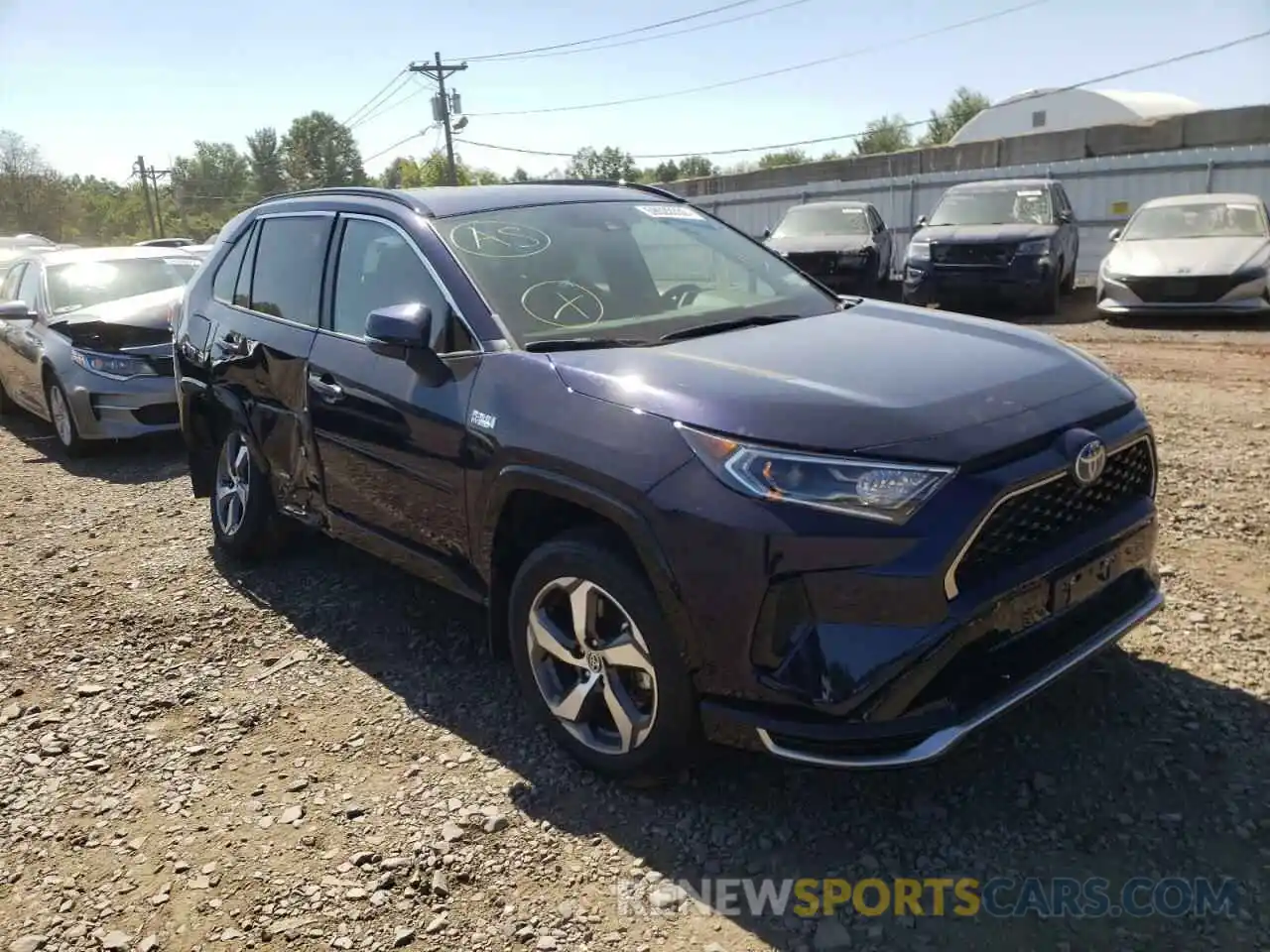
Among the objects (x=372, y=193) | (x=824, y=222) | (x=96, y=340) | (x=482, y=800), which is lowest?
(x=482, y=800)

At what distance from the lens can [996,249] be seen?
12547 mm

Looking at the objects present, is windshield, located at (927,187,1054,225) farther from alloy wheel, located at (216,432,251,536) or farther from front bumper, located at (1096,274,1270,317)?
alloy wheel, located at (216,432,251,536)

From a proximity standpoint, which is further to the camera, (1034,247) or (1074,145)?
(1074,145)

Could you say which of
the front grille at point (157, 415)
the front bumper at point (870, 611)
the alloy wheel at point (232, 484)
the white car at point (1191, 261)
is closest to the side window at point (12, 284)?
the front grille at point (157, 415)

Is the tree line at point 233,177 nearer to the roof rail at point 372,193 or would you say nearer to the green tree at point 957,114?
the green tree at point 957,114

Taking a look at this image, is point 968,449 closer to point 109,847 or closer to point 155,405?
point 109,847

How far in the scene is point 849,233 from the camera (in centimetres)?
1544

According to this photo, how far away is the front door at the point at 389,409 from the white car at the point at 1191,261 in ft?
33.1

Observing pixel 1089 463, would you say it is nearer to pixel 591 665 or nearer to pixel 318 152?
pixel 591 665

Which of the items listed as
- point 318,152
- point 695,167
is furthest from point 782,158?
point 318,152

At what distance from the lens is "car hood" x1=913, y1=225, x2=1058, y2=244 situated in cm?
1256

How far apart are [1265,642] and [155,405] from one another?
24.3ft

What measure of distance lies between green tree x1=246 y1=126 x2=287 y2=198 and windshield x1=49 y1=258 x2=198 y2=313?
4231 inches

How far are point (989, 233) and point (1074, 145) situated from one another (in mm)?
8977
